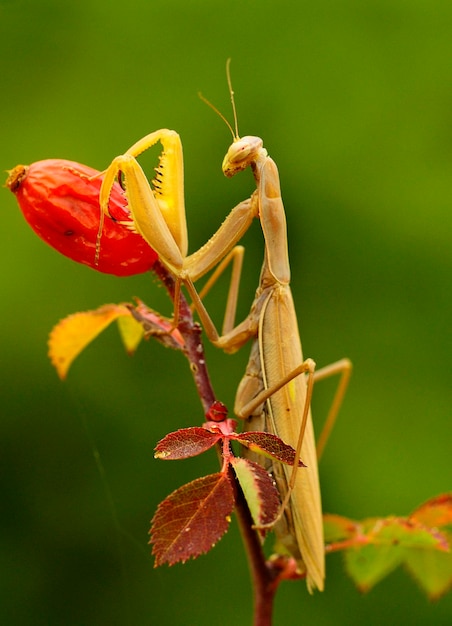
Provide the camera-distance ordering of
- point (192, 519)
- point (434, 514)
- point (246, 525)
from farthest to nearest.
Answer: point (434, 514)
point (246, 525)
point (192, 519)

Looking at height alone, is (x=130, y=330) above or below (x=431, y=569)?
above

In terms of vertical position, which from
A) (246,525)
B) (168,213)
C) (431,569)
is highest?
(168,213)

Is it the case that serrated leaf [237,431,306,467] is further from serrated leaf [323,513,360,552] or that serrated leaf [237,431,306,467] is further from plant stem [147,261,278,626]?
serrated leaf [323,513,360,552]

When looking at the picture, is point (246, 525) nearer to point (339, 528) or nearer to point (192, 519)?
point (192, 519)

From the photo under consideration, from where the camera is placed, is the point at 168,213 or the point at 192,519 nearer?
the point at 192,519

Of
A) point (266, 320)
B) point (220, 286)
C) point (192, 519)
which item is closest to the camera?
point (192, 519)

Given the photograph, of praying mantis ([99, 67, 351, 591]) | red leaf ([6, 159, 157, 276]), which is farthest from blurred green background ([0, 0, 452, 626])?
red leaf ([6, 159, 157, 276])

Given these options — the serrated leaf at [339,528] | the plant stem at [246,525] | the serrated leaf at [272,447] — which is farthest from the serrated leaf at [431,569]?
the serrated leaf at [272,447]

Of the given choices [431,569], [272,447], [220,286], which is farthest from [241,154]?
[220,286]
